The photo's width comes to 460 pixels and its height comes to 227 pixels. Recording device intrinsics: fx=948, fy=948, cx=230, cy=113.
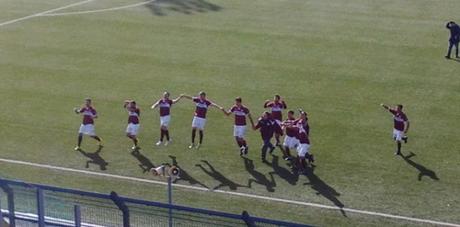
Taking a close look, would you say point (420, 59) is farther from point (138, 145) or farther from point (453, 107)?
point (138, 145)

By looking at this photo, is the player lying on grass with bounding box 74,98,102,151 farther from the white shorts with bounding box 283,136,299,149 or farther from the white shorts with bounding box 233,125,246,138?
the white shorts with bounding box 283,136,299,149

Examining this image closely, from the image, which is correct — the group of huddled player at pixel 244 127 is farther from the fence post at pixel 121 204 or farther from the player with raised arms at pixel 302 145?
the fence post at pixel 121 204

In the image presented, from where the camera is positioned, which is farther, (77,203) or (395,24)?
(395,24)

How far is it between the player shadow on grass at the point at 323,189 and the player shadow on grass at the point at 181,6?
16959mm

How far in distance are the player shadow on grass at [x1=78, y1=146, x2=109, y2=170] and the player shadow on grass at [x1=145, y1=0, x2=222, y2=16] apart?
14.9 m

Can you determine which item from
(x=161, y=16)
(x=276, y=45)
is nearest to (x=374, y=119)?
(x=276, y=45)

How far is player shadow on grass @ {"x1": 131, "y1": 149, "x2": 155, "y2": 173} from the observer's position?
20188 millimetres

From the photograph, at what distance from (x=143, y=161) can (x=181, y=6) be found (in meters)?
17.1

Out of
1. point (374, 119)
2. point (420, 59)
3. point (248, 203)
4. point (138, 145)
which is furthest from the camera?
point (420, 59)

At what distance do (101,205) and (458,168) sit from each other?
29.9ft

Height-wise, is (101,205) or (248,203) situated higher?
(101,205)

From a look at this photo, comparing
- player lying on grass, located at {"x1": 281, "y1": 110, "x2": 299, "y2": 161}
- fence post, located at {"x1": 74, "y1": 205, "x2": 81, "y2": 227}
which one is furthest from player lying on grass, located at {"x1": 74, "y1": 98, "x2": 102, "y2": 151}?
fence post, located at {"x1": 74, "y1": 205, "x2": 81, "y2": 227}

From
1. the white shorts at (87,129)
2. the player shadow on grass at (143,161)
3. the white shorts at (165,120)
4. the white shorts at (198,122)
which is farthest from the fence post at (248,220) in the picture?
the white shorts at (87,129)

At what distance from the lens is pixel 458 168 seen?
66.1 feet
